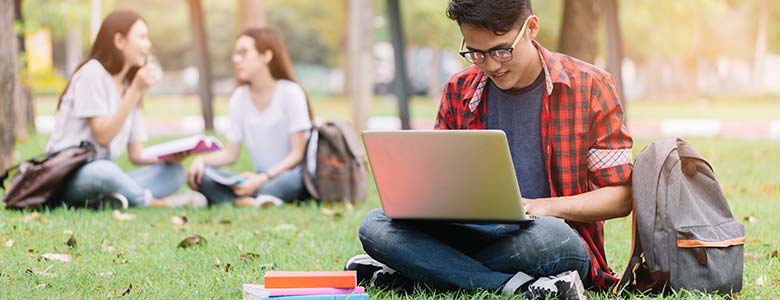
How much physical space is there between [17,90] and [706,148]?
256 inches

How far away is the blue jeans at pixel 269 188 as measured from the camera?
6672 millimetres

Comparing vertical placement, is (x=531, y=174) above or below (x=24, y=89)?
above

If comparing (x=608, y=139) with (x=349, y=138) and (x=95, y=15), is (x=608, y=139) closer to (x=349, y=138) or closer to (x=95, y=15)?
(x=349, y=138)

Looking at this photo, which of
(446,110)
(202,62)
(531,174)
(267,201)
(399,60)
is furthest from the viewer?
(202,62)

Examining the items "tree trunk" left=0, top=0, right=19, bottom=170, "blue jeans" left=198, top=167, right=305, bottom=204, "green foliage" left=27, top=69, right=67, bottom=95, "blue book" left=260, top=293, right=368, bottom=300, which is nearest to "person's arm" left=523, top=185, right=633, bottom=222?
"blue book" left=260, top=293, right=368, bottom=300

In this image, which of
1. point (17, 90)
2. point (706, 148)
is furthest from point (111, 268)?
point (706, 148)

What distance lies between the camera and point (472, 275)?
3658 mm

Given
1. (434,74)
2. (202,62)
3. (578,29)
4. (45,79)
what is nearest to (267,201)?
(578,29)

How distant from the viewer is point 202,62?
48.4 ft

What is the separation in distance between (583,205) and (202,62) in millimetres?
11670

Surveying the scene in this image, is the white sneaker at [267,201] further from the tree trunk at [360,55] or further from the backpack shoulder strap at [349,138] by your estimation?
the tree trunk at [360,55]

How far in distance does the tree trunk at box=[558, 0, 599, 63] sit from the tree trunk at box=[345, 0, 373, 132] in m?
2.20

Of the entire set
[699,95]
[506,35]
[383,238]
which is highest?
[506,35]

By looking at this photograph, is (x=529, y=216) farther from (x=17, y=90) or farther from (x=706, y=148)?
(x=706, y=148)
